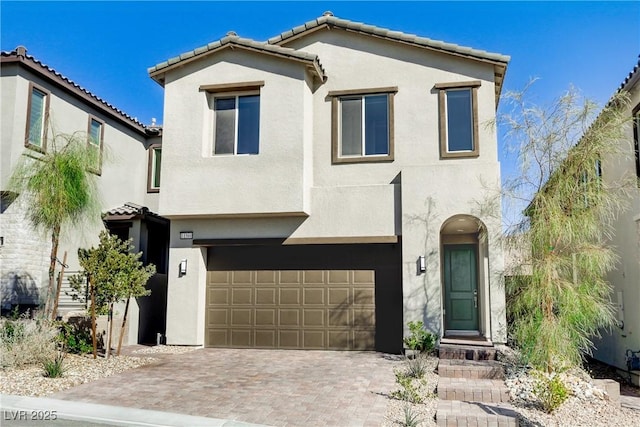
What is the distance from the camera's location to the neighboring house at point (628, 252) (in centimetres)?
1155

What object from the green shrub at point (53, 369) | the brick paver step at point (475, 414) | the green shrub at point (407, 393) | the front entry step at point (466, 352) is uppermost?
the front entry step at point (466, 352)

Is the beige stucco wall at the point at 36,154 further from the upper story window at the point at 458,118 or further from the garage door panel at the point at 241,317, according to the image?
the upper story window at the point at 458,118

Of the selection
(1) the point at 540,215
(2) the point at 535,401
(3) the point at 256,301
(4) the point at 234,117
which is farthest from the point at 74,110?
(2) the point at 535,401

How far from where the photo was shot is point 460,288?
15.1m

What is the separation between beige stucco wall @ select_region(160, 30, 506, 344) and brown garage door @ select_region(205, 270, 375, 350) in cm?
77

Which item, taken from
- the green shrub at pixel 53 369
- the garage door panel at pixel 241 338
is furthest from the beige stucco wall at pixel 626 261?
the green shrub at pixel 53 369

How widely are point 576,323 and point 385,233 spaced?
5615 millimetres

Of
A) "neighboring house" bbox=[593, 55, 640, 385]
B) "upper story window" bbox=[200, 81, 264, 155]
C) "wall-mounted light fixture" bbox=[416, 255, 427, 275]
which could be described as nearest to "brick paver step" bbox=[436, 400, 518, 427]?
"wall-mounted light fixture" bbox=[416, 255, 427, 275]

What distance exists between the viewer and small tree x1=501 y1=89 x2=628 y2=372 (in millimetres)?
9211

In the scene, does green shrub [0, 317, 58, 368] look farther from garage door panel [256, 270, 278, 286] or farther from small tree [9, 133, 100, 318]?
garage door panel [256, 270, 278, 286]

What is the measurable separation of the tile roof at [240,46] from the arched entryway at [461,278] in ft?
19.0

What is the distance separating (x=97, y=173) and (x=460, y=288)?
1054 centimetres

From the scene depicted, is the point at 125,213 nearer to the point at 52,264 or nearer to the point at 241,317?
the point at 52,264

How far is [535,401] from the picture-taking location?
28.6 feet
